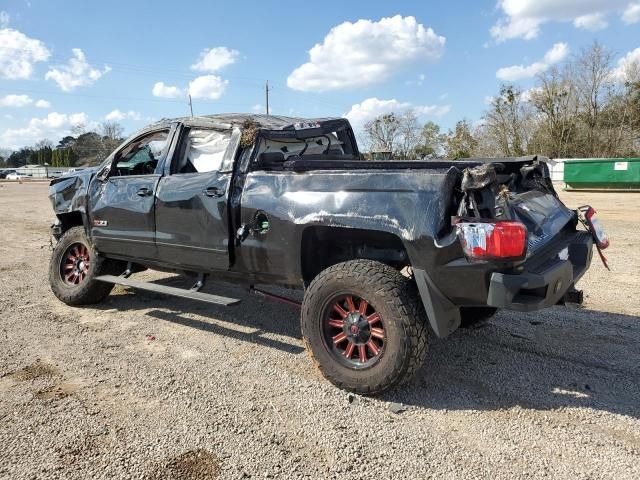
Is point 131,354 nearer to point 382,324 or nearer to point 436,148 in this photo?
point 382,324

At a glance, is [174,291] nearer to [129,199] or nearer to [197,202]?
[197,202]

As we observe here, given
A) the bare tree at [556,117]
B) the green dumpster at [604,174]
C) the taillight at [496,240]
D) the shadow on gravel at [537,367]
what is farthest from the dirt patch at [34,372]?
the bare tree at [556,117]

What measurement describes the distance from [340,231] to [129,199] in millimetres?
2405

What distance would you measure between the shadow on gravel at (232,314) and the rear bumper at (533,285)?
1935 millimetres

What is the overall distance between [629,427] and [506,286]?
113 cm

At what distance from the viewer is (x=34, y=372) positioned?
4070 mm

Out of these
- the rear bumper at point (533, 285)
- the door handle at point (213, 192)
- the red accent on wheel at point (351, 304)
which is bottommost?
the red accent on wheel at point (351, 304)

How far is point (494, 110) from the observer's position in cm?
4647

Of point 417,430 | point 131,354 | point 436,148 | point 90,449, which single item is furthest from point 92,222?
point 436,148

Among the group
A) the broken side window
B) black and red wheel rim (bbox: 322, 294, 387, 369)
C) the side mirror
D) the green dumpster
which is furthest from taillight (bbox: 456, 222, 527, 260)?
the green dumpster

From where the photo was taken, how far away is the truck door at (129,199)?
5.05 m

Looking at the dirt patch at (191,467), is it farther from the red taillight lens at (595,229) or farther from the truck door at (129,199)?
the red taillight lens at (595,229)

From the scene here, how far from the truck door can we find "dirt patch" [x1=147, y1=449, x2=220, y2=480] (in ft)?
8.25

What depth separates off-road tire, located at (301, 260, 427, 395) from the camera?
3402 millimetres
